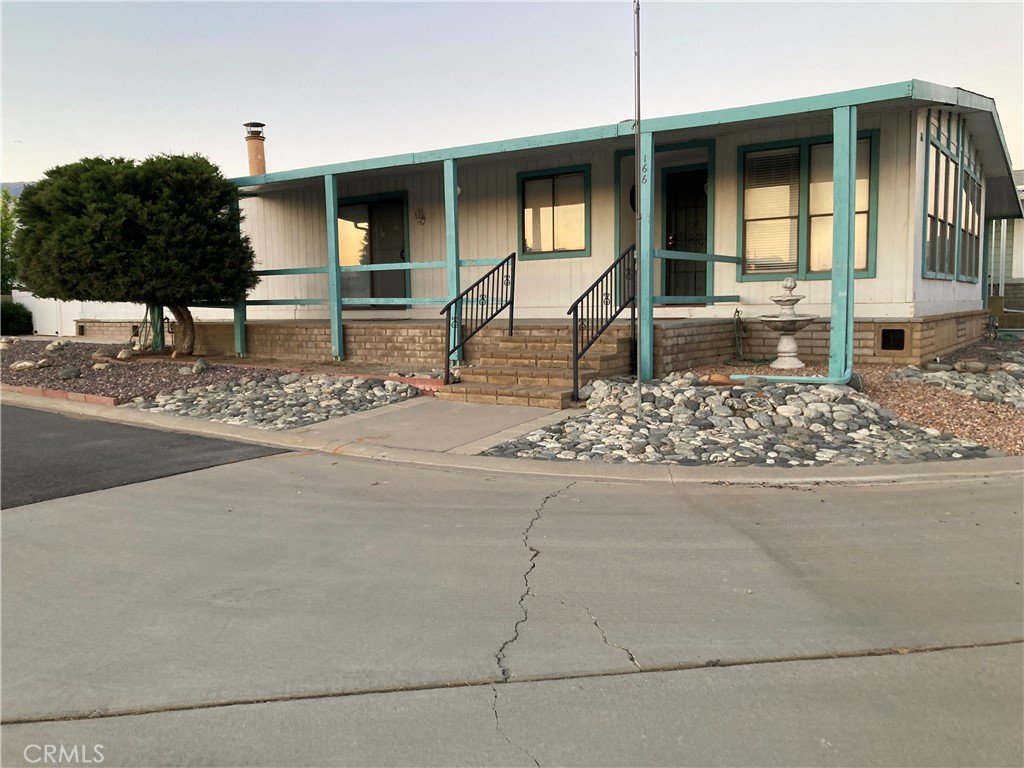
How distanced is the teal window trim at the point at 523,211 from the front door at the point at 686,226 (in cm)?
123

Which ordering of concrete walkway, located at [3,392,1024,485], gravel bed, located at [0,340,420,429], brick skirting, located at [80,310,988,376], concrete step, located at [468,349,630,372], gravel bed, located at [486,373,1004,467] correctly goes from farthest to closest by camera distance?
brick skirting, located at [80,310,988,376]
concrete step, located at [468,349,630,372]
gravel bed, located at [0,340,420,429]
gravel bed, located at [486,373,1004,467]
concrete walkway, located at [3,392,1024,485]

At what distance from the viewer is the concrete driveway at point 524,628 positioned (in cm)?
267

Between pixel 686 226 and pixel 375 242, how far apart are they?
19.5 ft

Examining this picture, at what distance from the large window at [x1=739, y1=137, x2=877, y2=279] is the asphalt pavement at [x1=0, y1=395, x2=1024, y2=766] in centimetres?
554

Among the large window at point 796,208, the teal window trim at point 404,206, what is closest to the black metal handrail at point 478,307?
the teal window trim at point 404,206

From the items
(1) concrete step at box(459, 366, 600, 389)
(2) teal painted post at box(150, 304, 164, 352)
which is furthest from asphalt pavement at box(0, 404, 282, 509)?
(2) teal painted post at box(150, 304, 164, 352)

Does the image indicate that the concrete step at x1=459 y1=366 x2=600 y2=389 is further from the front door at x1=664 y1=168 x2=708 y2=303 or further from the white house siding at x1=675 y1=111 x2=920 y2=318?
the front door at x1=664 y1=168 x2=708 y2=303

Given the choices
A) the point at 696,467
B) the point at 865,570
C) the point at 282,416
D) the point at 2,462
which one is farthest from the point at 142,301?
the point at 865,570

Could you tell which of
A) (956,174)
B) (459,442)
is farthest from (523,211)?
(956,174)

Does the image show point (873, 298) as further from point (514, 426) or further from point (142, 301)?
point (142, 301)

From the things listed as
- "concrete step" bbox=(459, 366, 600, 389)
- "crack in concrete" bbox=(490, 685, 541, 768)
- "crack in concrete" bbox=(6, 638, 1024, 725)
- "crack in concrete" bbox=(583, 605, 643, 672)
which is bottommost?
"crack in concrete" bbox=(490, 685, 541, 768)

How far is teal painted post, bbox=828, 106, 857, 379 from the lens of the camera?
8.41m

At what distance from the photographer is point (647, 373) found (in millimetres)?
9648

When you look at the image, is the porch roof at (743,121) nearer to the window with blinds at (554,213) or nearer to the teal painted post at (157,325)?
the window with blinds at (554,213)
